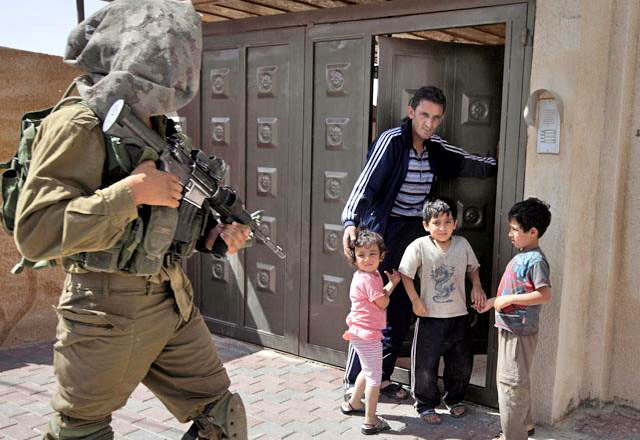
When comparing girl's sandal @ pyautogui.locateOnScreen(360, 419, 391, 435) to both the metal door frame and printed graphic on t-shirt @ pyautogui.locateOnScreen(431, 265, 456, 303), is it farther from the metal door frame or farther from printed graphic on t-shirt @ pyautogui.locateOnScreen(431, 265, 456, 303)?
the metal door frame

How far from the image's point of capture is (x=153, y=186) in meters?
2.40

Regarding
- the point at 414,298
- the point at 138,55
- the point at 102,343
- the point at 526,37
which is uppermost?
the point at 526,37

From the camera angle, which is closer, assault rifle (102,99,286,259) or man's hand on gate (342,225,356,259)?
assault rifle (102,99,286,259)

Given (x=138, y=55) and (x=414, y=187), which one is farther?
(x=414, y=187)

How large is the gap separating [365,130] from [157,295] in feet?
Answer: 8.19

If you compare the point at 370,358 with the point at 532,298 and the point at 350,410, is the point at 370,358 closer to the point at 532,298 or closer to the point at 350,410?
the point at 350,410

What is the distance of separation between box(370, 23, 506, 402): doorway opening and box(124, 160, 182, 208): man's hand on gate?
99.2 inches

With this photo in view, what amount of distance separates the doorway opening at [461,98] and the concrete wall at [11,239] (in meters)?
2.86

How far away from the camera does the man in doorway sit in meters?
4.28

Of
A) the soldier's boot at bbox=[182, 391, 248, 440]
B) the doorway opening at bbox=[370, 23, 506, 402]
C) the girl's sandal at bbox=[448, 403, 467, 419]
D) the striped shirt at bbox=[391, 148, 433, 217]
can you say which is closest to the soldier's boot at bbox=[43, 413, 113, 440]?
the soldier's boot at bbox=[182, 391, 248, 440]

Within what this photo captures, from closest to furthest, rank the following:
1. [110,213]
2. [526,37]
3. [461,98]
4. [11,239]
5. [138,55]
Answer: [110,213] → [138,55] → [526,37] → [461,98] → [11,239]

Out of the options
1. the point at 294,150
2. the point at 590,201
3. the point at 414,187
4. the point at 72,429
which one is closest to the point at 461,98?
the point at 414,187

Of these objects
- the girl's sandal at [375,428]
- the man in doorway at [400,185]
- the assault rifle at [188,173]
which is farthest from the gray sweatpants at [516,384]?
the assault rifle at [188,173]

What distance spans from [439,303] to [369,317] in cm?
46
